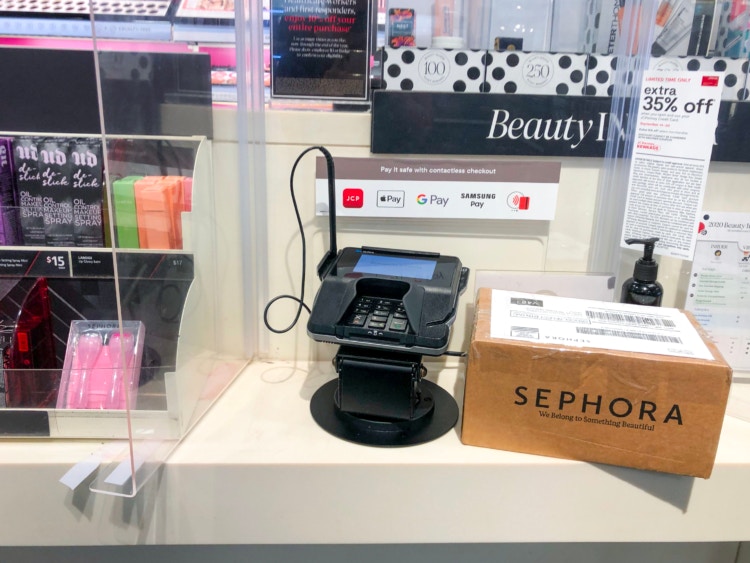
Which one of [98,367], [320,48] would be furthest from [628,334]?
[98,367]

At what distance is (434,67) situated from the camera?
34.8 inches

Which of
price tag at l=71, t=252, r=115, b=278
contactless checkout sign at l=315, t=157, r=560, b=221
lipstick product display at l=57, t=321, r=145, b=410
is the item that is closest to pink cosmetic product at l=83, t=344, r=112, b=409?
lipstick product display at l=57, t=321, r=145, b=410

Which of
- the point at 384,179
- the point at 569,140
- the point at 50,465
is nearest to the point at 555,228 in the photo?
the point at 569,140

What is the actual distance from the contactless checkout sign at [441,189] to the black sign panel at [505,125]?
1.0 inches

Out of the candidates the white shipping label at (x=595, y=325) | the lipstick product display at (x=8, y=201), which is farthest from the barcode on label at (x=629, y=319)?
the lipstick product display at (x=8, y=201)

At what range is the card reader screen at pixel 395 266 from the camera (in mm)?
842

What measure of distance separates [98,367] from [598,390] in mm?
660

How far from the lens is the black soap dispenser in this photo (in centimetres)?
87

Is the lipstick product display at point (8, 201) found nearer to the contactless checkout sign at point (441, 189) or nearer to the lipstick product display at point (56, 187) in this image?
the lipstick product display at point (56, 187)

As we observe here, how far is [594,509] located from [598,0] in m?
0.74

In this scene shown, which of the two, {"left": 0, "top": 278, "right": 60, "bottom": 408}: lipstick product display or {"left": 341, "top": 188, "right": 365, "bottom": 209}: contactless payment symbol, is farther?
{"left": 341, "top": 188, "right": 365, "bottom": 209}: contactless payment symbol

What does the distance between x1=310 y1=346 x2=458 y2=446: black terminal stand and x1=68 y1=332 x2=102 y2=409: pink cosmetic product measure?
0.31 meters

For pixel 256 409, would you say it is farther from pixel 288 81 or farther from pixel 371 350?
pixel 288 81

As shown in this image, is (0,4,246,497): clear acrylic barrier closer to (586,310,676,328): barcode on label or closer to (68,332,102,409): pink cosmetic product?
(68,332,102,409): pink cosmetic product
